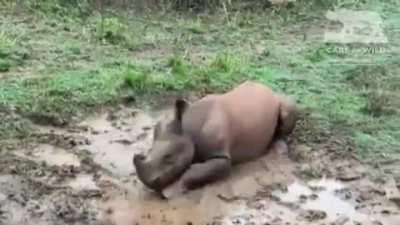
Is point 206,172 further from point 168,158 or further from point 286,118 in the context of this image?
point 286,118

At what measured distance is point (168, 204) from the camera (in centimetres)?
465

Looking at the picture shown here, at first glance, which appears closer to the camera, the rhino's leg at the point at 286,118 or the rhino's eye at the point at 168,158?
the rhino's eye at the point at 168,158

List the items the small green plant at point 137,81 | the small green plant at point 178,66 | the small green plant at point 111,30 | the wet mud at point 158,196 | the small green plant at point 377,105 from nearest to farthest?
the wet mud at point 158,196, the small green plant at point 377,105, the small green plant at point 137,81, the small green plant at point 178,66, the small green plant at point 111,30

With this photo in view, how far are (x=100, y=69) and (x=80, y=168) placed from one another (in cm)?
177

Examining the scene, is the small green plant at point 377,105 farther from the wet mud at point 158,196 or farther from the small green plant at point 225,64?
the small green plant at point 225,64

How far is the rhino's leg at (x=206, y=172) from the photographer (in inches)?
188

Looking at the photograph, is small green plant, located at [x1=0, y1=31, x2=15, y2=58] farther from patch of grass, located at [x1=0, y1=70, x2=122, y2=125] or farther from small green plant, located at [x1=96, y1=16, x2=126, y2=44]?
small green plant, located at [x1=96, y1=16, x2=126, y2=44]

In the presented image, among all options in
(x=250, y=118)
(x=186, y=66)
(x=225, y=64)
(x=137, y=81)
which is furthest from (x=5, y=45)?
(x=250, y=118)

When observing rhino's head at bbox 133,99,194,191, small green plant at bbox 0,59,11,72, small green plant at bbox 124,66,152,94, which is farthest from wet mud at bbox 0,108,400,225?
small green plant at bbox 0,59,11,72

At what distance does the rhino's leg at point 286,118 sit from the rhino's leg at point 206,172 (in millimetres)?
645

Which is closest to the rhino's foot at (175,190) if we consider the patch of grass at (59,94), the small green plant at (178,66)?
the patch of grass at (59,94)

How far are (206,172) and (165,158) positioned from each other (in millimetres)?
252

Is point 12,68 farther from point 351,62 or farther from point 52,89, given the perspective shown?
point 351,62

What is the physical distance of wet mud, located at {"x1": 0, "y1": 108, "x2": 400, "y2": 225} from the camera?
14.8 feet
